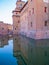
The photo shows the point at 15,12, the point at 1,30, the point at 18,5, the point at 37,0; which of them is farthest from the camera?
the point at 18,5

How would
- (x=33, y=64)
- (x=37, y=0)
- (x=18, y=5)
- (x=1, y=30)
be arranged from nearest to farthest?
(x=33, y=64)
(x=37, y=0)
(x=1, y=30)
(x=18, y=5)

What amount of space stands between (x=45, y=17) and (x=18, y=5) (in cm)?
2630

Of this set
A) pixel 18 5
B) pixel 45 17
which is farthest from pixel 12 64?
pixel 18 5

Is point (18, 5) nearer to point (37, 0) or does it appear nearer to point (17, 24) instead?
point (17, 24)

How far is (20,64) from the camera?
22.5 feet

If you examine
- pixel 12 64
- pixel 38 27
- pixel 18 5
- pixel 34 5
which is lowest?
pixel 12 64

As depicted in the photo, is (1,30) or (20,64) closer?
(20,64)

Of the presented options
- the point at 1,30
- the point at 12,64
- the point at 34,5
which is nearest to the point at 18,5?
the point at 1,30

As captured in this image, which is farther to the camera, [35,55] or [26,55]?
[26,55]

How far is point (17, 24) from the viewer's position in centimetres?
4150

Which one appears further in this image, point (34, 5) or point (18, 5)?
point (18, 5)

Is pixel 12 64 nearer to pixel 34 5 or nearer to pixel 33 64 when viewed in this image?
pixel 33 64

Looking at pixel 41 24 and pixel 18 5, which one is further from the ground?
pixel 18 5

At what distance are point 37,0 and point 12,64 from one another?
1402 cm
